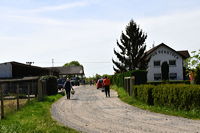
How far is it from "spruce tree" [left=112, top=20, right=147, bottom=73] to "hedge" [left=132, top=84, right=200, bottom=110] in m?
40.2

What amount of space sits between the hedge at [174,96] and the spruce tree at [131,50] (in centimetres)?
4023

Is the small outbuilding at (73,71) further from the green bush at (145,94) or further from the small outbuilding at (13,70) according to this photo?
the green bush at (145,94)

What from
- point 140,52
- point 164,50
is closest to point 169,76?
point 164,50

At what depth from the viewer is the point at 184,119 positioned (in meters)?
12.4

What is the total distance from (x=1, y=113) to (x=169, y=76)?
55.4m

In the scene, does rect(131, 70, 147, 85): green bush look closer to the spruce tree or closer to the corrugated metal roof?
the spruce tree

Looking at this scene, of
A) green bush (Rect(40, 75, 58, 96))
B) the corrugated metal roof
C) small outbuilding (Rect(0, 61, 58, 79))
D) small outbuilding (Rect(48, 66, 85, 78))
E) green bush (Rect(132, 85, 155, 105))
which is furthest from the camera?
the corrugated metal roof

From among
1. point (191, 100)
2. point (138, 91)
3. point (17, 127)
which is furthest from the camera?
point (138, 91)

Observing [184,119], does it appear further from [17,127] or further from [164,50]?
[164,50]

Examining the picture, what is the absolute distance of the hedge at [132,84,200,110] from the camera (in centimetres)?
1396

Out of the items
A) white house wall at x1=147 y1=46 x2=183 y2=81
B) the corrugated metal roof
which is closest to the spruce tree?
white house wall at x1=147 y1=46 x2=183 y2=81

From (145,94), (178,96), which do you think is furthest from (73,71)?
(178,96)

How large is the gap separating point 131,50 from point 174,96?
1789 inches

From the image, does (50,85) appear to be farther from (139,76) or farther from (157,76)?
(157,76)
